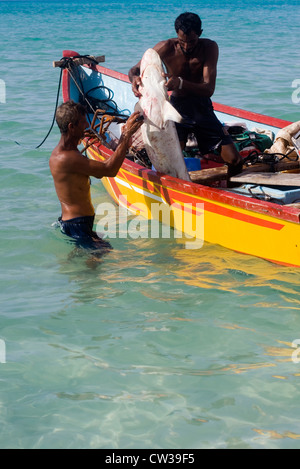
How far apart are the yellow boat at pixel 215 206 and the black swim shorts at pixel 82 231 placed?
3.20ft

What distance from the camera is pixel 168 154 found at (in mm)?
6586

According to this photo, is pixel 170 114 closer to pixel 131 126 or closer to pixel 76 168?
pixel 131 126

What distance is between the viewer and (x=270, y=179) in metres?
6.29

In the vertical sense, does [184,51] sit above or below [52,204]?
above

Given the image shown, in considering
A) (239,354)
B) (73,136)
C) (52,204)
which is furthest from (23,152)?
(239,354)

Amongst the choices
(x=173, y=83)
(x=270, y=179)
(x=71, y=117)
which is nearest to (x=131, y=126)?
(x=71, y=117)

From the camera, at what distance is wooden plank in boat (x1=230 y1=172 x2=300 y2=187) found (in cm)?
619

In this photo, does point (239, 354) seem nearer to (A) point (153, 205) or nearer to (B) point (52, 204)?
(A) point (153, 205)

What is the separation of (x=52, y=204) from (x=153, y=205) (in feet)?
5.89

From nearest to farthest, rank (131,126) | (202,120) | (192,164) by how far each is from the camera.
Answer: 1. (131,126)
2. (202,120)
3. (192,164)

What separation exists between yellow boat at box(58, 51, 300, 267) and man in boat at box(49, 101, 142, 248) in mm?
878

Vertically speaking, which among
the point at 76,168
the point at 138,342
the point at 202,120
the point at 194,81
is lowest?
the point at 138,342

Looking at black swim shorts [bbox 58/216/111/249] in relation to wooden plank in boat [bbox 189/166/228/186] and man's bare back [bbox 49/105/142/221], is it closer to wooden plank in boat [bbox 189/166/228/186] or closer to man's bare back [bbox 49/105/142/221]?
man's bare back [bbox 49/105/142/221]

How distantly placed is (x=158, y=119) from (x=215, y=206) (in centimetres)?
109
